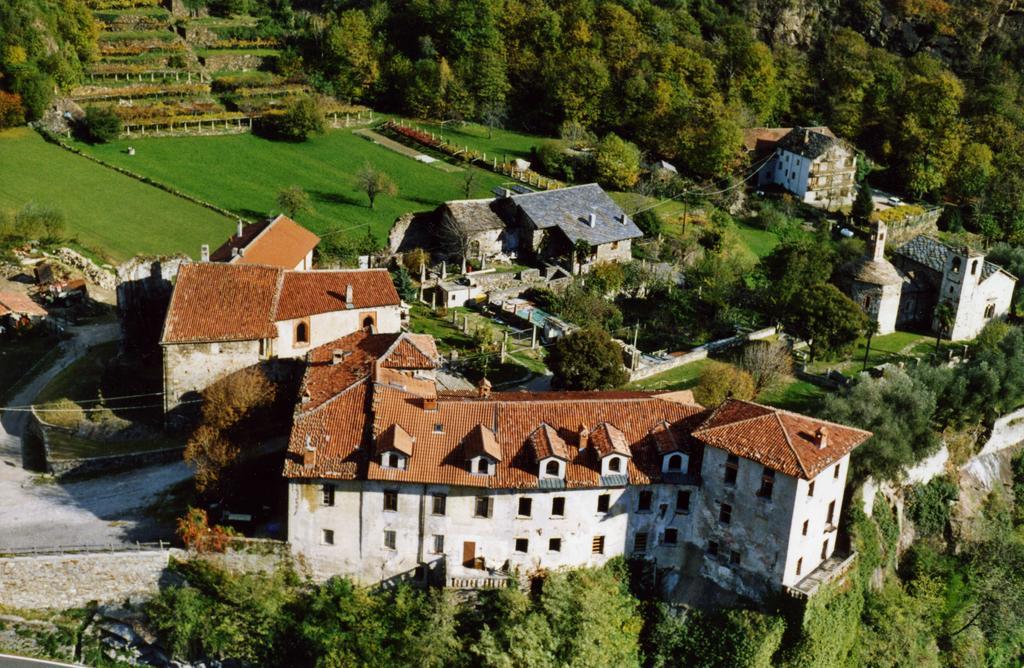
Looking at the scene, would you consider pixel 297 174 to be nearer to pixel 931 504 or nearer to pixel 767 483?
pixel 931 504

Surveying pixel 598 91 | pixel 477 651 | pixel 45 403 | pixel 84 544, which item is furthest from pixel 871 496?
pixel 598 91

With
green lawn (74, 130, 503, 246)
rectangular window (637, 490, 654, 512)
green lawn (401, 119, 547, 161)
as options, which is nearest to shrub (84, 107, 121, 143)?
green lawn (74, 130, 503, 246)

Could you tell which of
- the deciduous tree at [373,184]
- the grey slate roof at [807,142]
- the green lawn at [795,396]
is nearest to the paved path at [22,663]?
the green lawn at [795,396]

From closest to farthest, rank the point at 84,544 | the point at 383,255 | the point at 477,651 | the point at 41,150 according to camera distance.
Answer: the point at 477,651, the point at 84,544, the point at 383,255, the point at 41,150

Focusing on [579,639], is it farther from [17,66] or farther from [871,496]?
[17,66]

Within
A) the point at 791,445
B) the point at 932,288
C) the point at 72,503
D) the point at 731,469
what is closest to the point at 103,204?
the point at 72,503

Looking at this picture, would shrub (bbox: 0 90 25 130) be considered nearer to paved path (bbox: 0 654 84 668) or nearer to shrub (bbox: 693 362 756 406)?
paved path (bbox: 0 654 84 668)
